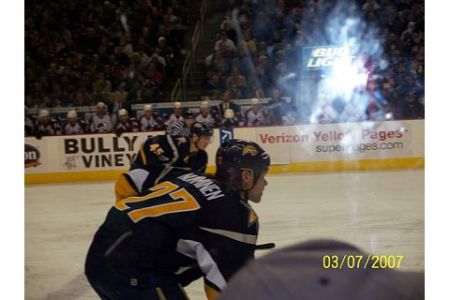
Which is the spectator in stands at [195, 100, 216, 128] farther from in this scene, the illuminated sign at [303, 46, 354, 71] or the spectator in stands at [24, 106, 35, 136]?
the spectator in stands at [24, 106, 35, 136]

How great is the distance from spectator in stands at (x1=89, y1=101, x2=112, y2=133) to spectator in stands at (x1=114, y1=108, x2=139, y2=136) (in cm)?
4

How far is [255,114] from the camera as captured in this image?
95.2 inches

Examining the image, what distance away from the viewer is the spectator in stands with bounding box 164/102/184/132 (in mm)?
2426

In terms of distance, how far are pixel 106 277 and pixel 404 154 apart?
1218mm

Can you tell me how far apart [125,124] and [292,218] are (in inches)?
29.5

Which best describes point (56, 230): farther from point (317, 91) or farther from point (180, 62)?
point (317, 91)

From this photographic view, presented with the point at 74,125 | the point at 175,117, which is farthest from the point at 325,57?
the point at 74,125

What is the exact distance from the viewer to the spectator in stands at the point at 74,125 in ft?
8.13

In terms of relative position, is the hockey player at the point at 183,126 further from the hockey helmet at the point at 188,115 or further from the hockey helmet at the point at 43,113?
the hockey helmet at the point at 43,113

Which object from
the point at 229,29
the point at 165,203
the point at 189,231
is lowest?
the point at 189,231
